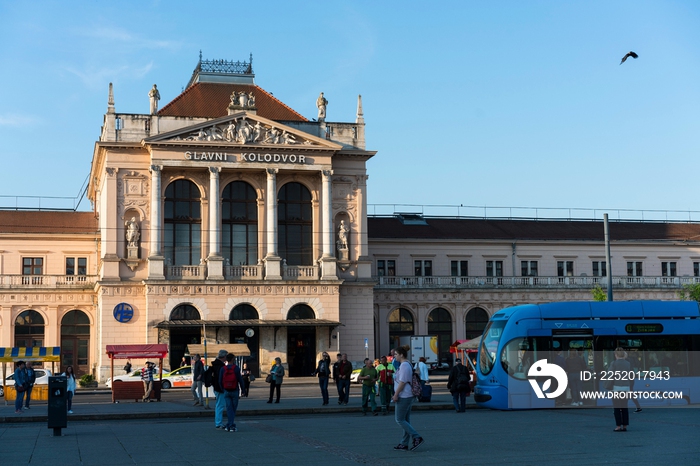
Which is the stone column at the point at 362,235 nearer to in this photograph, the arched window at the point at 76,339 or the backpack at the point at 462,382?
the arched window at the point at 76,339

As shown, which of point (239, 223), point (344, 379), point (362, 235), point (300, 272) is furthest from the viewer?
point (362, 235)

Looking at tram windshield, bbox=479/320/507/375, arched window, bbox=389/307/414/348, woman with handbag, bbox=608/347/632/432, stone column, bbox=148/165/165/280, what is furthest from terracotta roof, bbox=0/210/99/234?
woman with handbag, bbox=608/347/632/432

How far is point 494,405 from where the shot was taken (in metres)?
30.1

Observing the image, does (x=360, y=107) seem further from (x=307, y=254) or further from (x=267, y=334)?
(x=267, y=334)

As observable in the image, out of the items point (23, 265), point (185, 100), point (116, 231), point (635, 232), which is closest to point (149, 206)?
point (116, 231)

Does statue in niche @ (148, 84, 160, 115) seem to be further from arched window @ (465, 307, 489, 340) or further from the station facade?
arched window @ (465, 307, 489, 340)

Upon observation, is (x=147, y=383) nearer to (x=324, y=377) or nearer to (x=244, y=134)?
(x=324, y=377)

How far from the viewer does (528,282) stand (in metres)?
75.3

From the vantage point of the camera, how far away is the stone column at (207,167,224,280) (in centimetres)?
5962

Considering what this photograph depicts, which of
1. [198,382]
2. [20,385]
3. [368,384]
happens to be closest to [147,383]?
[198,382]

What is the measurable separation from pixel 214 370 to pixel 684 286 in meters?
59.8

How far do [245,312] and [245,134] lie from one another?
37.8ft

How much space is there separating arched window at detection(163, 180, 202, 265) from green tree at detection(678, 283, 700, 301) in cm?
3716

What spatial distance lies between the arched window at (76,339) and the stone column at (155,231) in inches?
410
